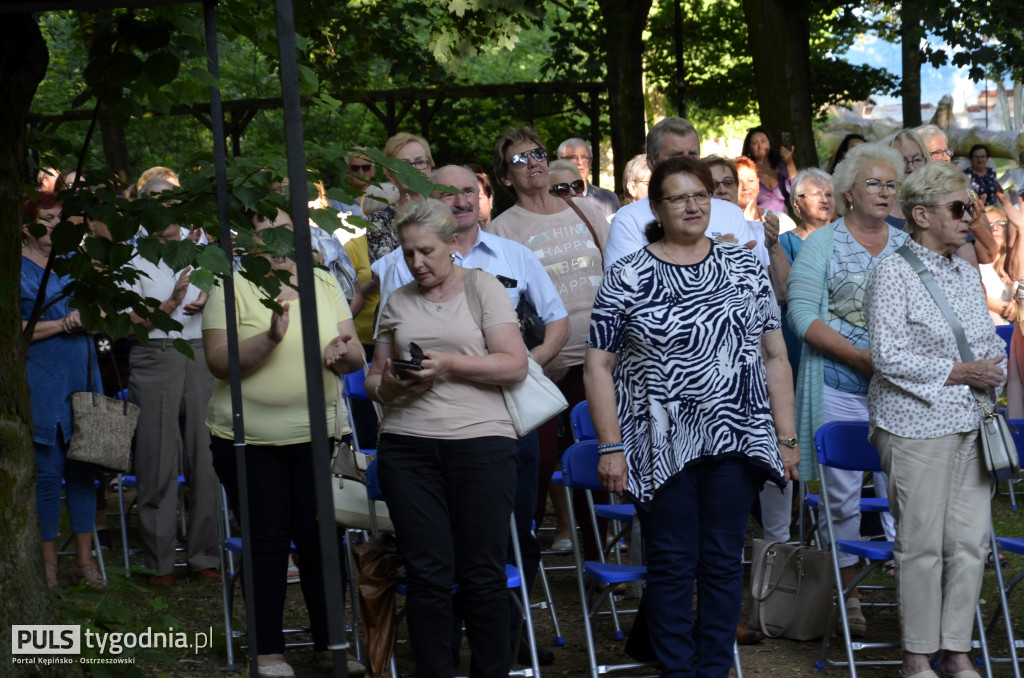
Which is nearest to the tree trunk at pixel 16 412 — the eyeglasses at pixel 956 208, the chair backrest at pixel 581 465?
the chair backrest at pixel 581 465

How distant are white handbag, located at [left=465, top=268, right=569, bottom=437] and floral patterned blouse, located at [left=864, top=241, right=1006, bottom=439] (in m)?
1.38

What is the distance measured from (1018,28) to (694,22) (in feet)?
26.5

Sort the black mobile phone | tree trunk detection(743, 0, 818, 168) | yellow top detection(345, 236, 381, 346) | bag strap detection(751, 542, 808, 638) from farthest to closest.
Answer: tree trunk detection(743, 0, 818, 168)
yellow top detection(345, 236, 381, 346)
bag strap detection(751, 542, 808, 638)
the black mobile phone

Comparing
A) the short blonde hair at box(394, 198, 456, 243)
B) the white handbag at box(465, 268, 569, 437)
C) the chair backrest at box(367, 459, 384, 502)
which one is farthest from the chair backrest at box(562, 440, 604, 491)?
the short blonde hair at box(394, 198, 456, 243)

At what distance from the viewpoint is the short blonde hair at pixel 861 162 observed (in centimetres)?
627

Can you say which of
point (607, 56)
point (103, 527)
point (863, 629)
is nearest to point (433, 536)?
point (863, 629)

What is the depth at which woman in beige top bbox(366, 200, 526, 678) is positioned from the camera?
4.96m

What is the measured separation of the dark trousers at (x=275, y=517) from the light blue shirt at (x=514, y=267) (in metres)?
0.99

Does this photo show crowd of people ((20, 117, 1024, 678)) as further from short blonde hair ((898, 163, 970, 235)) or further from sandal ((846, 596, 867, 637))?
sandal ((846, 596, 867, 637))

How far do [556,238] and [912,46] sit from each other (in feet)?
26.6

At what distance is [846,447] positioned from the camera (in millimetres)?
5816

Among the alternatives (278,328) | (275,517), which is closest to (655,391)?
(278,328)

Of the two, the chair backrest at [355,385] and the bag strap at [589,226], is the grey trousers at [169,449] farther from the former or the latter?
the bag strap at [589,226]

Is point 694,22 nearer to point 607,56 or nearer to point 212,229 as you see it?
point 607,56
